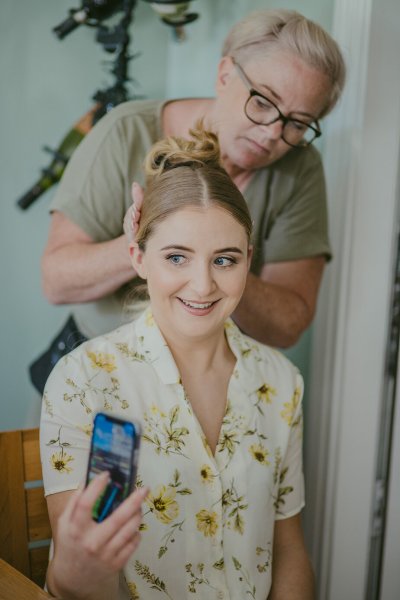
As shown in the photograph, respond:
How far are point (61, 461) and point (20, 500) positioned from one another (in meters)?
0.21

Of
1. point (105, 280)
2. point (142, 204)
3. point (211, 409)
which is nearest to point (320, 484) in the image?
point (211, 409)

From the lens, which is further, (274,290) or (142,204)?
(274,290)

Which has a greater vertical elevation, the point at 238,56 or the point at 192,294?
the point at 238,56

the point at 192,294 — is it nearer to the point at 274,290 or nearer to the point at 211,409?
the point at 211,409

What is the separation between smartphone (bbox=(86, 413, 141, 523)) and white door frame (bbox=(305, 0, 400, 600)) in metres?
0.94

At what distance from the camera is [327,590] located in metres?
1.58

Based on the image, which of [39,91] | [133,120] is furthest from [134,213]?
[39,91]

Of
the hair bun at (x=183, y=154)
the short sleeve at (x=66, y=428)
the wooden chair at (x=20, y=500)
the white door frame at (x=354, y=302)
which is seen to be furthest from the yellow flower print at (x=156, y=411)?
the white door frame at (x=354, y=302)

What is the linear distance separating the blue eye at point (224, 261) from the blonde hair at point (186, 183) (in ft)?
0.22

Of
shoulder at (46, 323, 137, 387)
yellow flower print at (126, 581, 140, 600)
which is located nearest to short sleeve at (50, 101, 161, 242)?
shoulder at (46, 323, 137, 387)

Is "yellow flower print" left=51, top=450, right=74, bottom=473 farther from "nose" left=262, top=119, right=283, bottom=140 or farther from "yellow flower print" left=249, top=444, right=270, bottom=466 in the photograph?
"nose" left=262, top=119, right=283, bottom=140

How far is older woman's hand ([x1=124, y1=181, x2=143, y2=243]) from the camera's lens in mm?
991

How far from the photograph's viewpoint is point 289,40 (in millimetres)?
1103

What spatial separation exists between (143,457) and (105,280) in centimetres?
36
